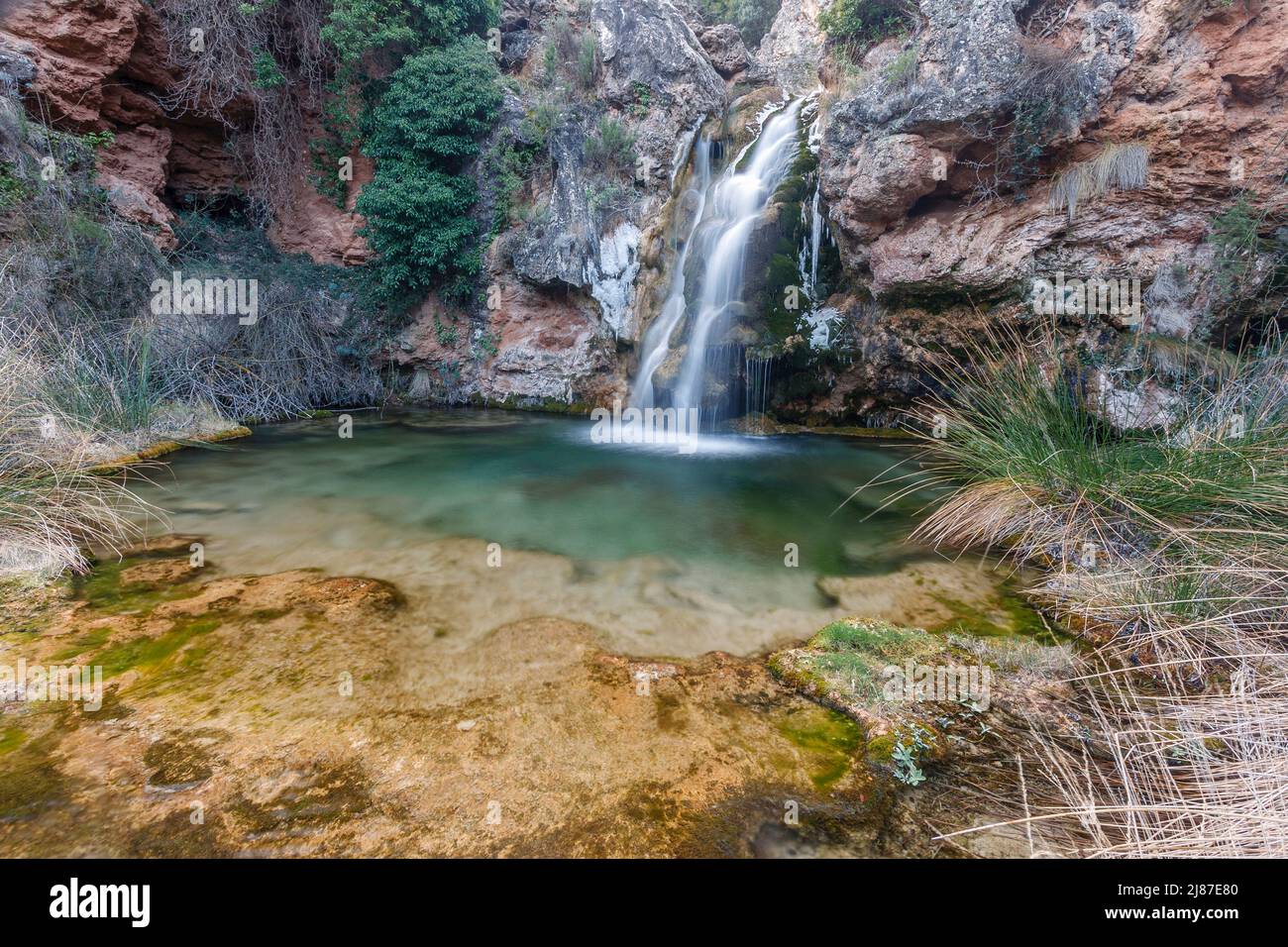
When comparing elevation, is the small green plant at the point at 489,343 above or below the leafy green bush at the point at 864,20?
below

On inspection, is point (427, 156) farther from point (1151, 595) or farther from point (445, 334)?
point (1151, 595)

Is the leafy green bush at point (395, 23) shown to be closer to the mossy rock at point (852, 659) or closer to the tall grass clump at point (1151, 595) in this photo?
the tall grass clump at point (1151, 595)

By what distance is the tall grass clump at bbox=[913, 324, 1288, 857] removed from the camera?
1704 millimetres

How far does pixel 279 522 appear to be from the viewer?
183 inches

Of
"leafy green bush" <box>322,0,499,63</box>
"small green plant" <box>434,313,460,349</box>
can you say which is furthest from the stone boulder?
"small green plant" <box>434,313,460,349</box>

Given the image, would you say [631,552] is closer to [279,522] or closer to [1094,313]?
[279,522]

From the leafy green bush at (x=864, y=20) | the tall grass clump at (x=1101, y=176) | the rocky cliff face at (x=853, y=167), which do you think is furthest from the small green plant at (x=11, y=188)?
the tall grass clump at (x=1101, y=176)

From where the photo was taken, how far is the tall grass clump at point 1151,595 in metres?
1.70

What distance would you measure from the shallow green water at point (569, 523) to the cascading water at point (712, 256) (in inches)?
81.2

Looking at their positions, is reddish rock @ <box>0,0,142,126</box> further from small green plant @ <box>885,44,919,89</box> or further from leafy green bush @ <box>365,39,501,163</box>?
small green plant @ <box>885,44,919,89</box>

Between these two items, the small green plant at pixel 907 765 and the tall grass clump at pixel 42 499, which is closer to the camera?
the small green plant at pixel 907 765

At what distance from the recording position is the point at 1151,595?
9.09 ft

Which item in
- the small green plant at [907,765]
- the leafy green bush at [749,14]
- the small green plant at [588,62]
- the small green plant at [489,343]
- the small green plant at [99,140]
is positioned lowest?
the small green plant at [907,765]

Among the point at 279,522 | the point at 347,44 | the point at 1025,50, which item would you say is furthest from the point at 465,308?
the point at 1025,50
